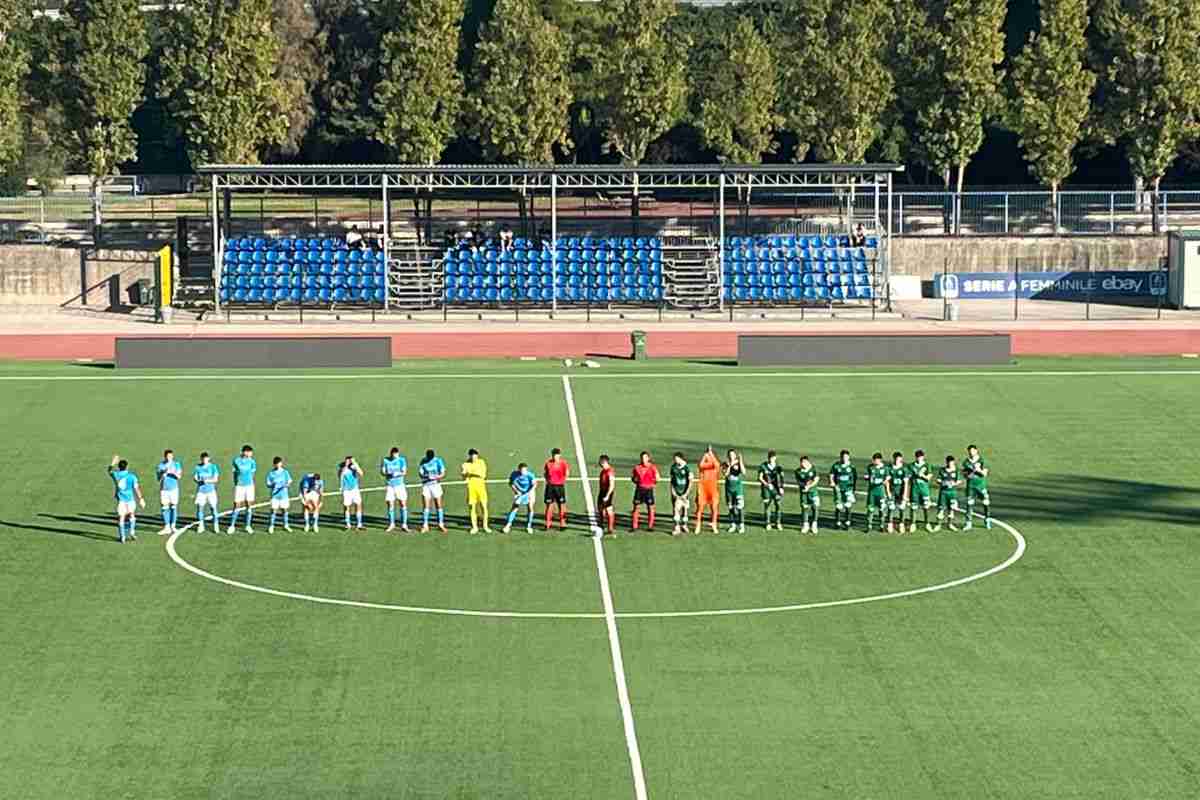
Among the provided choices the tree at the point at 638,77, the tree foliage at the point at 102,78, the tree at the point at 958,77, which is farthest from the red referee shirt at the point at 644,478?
the tree foliage at the point at 102,78

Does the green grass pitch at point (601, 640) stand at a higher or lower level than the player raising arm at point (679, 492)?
lower

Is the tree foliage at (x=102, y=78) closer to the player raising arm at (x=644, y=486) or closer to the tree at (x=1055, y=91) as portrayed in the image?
the tree at (x=1055, y=91)

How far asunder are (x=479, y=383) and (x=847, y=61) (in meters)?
29.6

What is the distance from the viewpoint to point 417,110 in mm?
76875

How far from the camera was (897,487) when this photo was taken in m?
37.2

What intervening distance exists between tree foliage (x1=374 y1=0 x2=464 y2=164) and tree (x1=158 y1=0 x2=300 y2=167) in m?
4.60

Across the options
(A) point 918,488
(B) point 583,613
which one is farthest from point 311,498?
(A) point 918,488

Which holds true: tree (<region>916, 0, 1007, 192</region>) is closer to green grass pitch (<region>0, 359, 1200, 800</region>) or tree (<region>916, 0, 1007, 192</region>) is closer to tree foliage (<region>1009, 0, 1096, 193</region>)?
tree foliage (<region>1009, 0, 1096, 193</region>)

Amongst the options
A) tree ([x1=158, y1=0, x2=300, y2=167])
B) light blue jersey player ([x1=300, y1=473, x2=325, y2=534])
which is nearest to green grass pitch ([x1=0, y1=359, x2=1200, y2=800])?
light blue jersey player ([x1=300, y1=473, x2=325, y2=534])

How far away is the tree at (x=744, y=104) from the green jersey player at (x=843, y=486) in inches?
1813

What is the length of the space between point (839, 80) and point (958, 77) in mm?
4553

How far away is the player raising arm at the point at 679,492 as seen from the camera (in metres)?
37.1

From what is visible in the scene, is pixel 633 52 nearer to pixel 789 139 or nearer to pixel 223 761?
pixel 789 139

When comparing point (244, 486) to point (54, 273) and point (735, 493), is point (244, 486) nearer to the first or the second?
point (735, 493)
